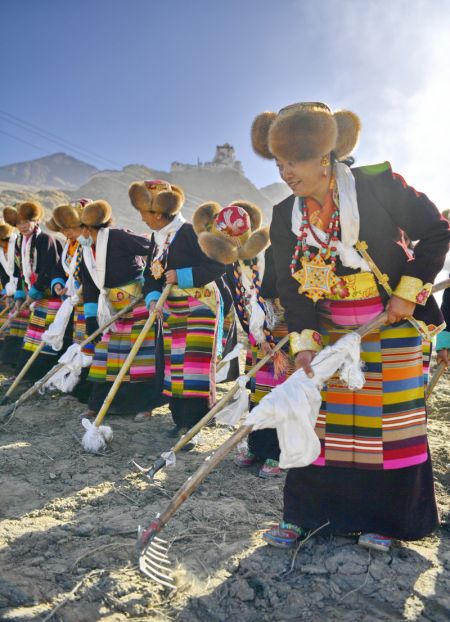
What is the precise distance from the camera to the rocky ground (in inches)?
74.7

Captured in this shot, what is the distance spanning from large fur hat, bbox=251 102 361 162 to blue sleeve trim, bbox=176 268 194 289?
1949 mm

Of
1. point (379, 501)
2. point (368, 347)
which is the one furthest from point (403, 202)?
point (379, 501)

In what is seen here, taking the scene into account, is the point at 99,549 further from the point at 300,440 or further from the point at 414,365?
the point at 414,365

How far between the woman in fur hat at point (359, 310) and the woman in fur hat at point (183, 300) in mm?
1830

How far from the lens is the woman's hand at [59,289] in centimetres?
563

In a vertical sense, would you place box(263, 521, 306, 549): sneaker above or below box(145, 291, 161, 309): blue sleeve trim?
below

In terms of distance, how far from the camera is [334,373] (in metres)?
2.26

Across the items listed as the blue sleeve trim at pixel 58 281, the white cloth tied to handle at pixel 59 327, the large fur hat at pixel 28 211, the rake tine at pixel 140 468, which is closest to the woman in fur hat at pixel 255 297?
the rake tine at pixel 140 468

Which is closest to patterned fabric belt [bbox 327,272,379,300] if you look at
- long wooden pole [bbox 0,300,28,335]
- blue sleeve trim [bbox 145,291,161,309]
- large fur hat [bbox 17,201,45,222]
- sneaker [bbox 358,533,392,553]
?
sneaker [bbox 358,533,392,553]

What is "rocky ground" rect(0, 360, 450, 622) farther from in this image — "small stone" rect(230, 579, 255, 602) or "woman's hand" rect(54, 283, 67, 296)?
"woman's hand" rect(54, 283, 67, 296)

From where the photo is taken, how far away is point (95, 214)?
469cm

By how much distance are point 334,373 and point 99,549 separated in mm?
1350

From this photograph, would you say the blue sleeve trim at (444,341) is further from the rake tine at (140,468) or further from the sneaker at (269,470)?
the rake tine at (140,468)

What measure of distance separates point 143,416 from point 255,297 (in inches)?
76.5
